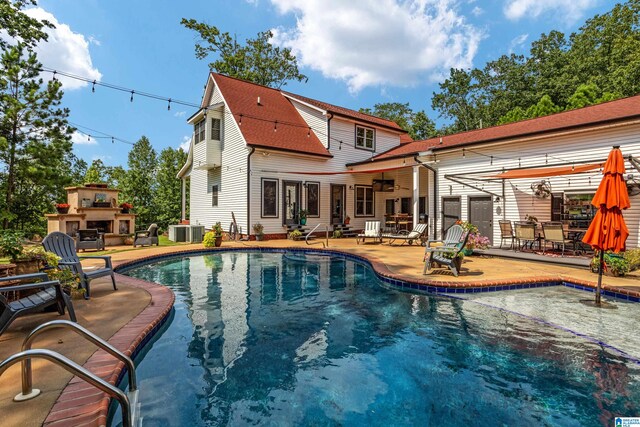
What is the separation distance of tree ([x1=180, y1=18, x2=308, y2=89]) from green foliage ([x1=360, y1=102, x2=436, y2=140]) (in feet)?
36.0

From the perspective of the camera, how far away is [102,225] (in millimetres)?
12680

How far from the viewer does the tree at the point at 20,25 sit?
1191 centimetres

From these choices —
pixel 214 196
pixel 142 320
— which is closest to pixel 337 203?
pixel 214 196

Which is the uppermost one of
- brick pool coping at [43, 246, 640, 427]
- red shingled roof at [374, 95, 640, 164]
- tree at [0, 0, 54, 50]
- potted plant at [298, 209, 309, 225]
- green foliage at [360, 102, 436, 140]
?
green foliage at [360, 102, 436, 140]

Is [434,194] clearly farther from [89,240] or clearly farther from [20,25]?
[20,25]

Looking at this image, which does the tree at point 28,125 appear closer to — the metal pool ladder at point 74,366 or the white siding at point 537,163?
the metal pool ladder at point 74,366

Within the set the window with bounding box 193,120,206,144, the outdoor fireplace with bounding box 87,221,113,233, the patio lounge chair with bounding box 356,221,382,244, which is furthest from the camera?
the window with bounding box 193,120,206,144

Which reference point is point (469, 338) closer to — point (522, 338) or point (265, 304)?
point (522, 338)

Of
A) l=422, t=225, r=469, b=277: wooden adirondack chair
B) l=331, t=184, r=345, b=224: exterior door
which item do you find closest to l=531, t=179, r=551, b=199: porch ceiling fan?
l=422, t=225, r=469, b=277: wooden adirondack chair

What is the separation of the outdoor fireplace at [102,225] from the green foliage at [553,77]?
25.6 meters

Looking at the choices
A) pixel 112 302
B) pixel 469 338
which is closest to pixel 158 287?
pixel 112 302

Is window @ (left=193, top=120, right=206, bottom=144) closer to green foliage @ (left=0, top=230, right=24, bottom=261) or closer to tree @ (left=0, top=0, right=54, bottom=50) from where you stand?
tree @ (left=0, top=0, right=54, bottom=50)

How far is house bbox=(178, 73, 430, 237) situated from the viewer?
569 inches

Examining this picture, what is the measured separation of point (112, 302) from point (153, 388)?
2.61 m
